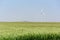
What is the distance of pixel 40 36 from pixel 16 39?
4.19 ft

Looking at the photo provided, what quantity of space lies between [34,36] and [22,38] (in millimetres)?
646

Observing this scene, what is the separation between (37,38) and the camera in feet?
23.8

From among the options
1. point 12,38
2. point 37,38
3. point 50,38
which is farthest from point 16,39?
point 50,38

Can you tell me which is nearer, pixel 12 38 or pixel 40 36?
pixel 12 38

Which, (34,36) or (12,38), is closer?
(12,38)

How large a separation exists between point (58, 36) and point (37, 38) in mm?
1112

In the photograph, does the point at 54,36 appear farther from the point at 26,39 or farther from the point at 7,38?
the point at 7,38

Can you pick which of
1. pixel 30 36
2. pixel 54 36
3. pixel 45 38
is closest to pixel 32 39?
pixel 30 36

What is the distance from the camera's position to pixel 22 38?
702cm

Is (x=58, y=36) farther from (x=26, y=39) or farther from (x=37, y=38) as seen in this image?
(x=26, y=39)

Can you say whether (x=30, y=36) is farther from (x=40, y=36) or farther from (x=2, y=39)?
(x=2, y=39)

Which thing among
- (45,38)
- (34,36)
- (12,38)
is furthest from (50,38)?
(12,38)

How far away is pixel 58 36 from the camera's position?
7652 millimetres

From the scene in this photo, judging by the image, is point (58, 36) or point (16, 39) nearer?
point (16, 39)
